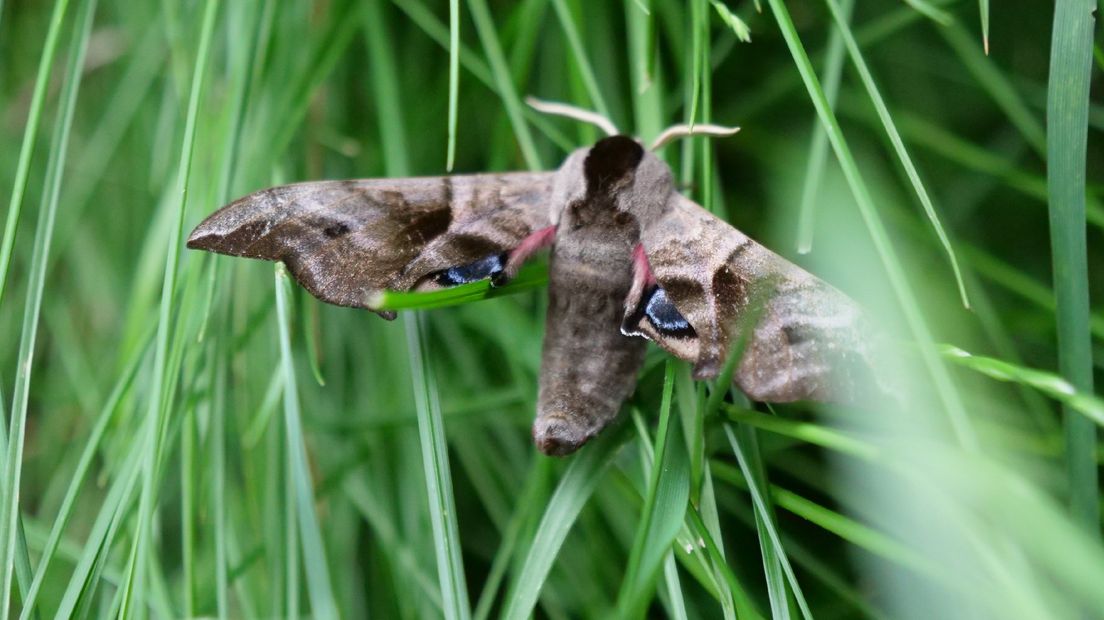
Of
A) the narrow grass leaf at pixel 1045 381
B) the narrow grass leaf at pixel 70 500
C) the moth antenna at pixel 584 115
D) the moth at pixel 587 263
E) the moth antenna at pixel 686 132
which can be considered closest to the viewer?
the narrow grass leaf at pixel 1045 381

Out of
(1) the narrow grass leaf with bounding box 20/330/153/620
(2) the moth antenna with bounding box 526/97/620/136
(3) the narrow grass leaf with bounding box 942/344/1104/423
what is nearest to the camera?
(3) the narrow grass leaf with bounding box 942/344/1104/423

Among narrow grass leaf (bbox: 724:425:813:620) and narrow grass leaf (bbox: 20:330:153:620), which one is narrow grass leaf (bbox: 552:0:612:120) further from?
narrow grass leaf (bbox: 20:330:153:620)

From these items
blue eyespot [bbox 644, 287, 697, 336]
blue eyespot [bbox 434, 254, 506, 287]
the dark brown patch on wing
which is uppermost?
the dark brown patch on wing

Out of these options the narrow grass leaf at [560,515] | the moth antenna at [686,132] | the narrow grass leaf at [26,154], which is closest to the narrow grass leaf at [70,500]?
the narrow grass leaf at [26,154]

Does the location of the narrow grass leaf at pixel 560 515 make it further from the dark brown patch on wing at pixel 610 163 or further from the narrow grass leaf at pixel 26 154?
the narrow grass leaf at pixel 26 154

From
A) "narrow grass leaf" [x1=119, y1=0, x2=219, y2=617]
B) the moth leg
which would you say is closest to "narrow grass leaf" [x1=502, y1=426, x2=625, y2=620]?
the moth leg

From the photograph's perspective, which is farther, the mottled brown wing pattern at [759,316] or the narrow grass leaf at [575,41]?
the narrow grass leaf at [575,41]
